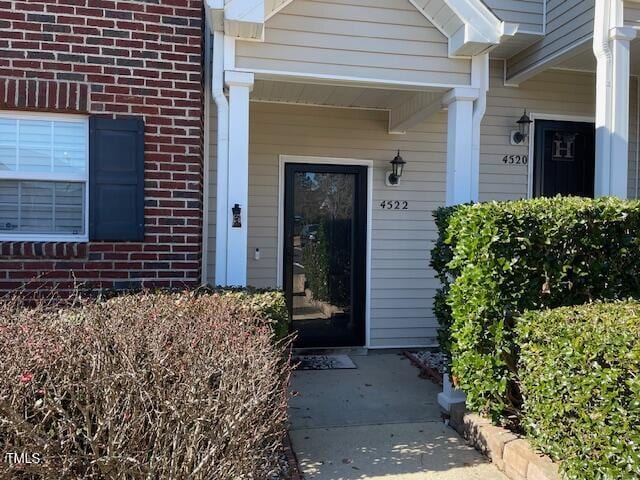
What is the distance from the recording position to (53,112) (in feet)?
13.4

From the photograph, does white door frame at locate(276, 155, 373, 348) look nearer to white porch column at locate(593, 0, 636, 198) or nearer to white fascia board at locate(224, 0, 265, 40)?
white fascia board at locate(224, 0, 265, 40)

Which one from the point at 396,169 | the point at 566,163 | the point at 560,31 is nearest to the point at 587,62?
the point at 560,31

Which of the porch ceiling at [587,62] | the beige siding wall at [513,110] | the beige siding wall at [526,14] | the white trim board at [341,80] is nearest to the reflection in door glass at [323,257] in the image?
the beige siding wall at [513,110]

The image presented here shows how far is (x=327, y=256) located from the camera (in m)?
5.96

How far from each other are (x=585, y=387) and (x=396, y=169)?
365 cm

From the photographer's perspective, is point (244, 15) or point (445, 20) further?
point (445, 20)

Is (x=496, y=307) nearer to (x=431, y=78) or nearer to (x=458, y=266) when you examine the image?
(x=458, y=266)

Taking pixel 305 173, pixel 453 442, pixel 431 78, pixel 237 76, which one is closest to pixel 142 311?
pixel 237 76

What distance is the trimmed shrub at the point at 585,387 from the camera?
2.34m

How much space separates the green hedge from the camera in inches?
128

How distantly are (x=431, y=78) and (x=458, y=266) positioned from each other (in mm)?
1692

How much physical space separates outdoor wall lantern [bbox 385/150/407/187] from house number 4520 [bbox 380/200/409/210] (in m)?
0.20

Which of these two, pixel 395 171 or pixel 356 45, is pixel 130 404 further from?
pixel 395 171

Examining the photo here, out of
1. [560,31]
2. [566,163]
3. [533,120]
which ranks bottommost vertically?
[566,163]
